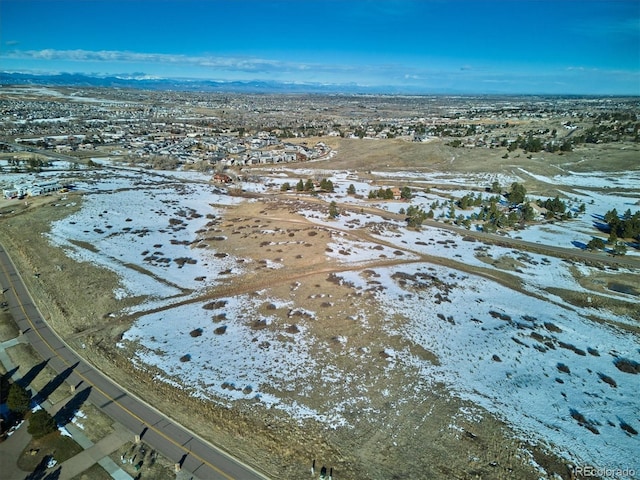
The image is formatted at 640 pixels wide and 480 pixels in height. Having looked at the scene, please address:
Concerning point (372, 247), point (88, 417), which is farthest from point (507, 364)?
point (88, 417)

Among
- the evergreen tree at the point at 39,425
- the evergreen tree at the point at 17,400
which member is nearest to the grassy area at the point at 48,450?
the evergreen tree at the point at 39,425

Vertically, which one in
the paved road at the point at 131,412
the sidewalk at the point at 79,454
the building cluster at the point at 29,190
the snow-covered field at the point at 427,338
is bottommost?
the snow-covered field at the point at 427,338

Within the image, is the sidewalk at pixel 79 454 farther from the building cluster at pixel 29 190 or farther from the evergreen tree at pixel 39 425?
the building cluster at pixel 29 190

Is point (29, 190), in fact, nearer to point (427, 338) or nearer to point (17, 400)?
point (17, 400)

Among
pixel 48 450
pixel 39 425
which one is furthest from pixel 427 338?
pixel 39 425

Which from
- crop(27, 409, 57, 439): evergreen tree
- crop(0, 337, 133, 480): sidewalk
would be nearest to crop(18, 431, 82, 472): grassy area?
crop(0, 337, 133, 480): sidewalk

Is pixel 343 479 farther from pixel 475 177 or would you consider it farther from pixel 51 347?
pixel 475 177
